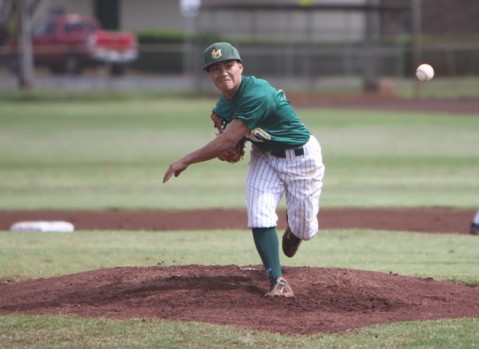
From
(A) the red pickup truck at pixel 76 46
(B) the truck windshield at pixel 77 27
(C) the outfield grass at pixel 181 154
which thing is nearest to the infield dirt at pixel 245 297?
(C) the outfield grass at pixel 181 154

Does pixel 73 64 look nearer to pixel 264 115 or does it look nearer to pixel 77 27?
pixel 77 27

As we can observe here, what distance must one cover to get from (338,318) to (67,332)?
192 cm

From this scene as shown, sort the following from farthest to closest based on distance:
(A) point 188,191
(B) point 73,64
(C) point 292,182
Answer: (B) point 73,64
(A) point 188,191
(C) point 292,182

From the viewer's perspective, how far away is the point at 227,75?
7324 mm

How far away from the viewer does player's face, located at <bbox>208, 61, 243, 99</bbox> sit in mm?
7324

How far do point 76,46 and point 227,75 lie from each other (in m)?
39.5

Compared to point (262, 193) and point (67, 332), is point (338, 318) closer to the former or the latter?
point (262, 193)

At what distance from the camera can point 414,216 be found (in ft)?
45.3

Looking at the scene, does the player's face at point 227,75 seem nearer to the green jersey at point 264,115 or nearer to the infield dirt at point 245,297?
the green jersey at point 264,115

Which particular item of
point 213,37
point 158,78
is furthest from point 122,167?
point 158,78

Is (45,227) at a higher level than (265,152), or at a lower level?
lower

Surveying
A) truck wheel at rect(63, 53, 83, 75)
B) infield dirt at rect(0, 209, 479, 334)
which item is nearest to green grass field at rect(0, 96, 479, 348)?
infield dirt at rect(0, 209, 479, 334)

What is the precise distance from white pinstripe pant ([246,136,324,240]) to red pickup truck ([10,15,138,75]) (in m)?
35.3

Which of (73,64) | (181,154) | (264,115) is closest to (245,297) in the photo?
(264,115)
